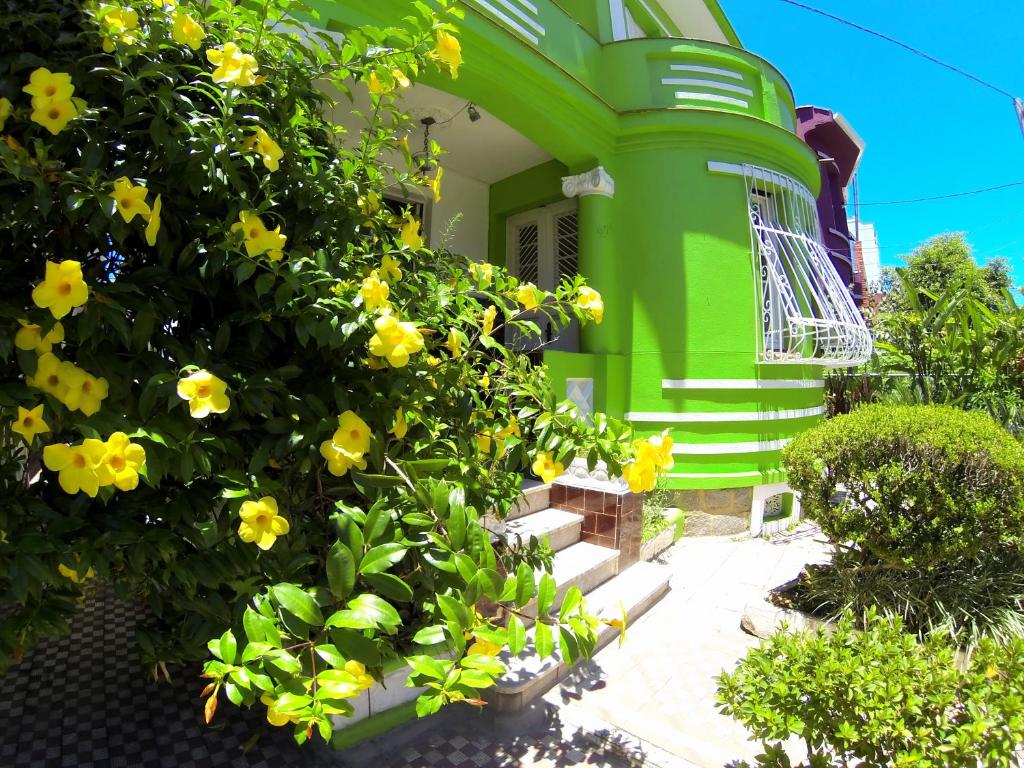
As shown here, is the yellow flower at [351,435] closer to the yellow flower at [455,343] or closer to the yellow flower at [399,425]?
the yellow flower at [399,425]

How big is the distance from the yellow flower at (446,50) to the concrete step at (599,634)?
1893mm

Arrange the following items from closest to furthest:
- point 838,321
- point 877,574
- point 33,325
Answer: point 33,325 < point 877,574 < point 838,321

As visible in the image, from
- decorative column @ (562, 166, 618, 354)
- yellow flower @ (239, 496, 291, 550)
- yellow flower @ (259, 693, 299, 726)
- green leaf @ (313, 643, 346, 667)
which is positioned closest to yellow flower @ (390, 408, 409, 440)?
yellow flower @ (239, 496, 291, 550)

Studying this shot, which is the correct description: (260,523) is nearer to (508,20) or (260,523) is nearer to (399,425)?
(399,425)

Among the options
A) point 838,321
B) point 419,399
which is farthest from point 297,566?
point 838,321

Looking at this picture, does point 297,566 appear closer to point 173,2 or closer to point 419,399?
point 419,399

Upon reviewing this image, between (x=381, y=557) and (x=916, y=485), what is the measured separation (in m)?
3.64

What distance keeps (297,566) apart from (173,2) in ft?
4.90

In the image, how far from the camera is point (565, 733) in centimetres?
278

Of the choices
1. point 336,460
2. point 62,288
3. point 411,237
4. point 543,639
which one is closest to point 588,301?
point 411,237

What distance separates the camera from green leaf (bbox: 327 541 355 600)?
1.18 m

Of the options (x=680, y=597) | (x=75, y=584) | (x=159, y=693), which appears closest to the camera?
(x=75, y=584)

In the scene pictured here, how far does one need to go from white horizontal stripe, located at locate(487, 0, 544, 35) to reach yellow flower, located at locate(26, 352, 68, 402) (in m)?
5.19

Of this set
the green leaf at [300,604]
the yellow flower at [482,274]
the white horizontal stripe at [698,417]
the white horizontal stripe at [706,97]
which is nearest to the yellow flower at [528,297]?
the yellow flower at [482,274]
